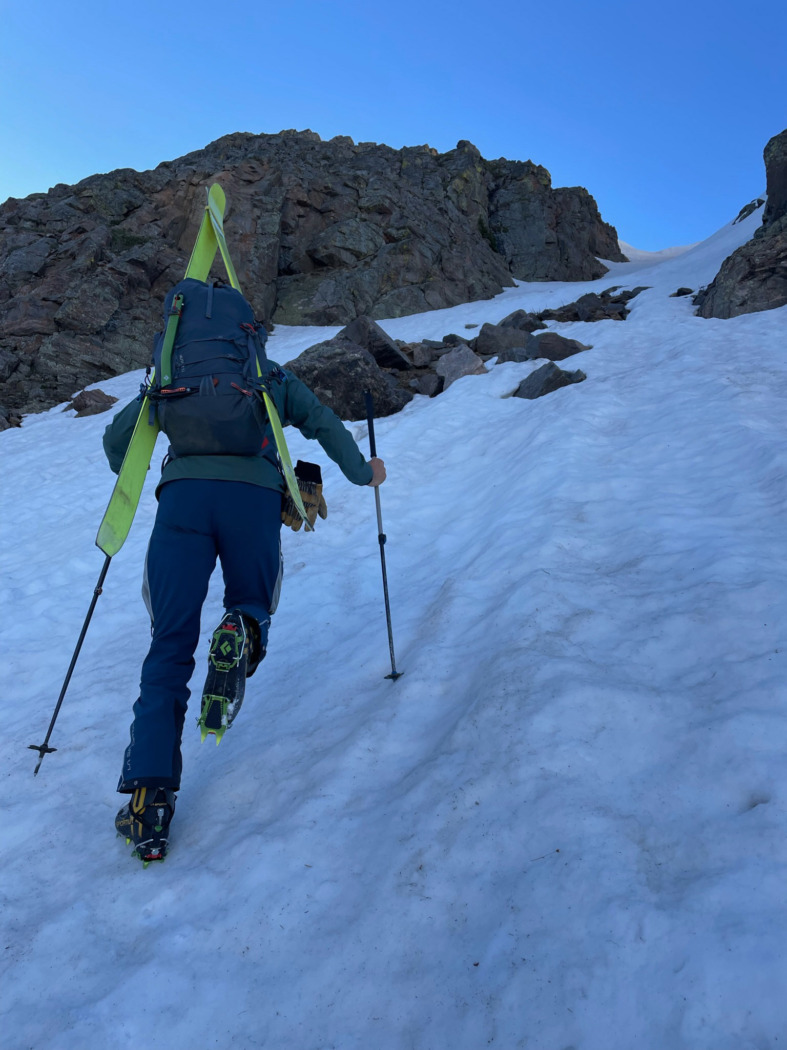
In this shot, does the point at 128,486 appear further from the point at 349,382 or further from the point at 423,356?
the point at 423,356

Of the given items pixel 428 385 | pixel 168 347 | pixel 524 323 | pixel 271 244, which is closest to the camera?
pixel 168 347

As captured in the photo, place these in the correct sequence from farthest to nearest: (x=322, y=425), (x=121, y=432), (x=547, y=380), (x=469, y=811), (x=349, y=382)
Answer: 1. (x=349, y=382)
2. (x=547, y=380)
3. (x=322, y=425)
4. (x=121, y=432)
5. (x=469, y=811)

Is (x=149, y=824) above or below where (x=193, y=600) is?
below

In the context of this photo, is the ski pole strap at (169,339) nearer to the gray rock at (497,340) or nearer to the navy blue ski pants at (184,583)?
the navy blue ski pants at (184,583)

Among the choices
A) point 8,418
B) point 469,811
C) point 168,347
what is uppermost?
point 168,347

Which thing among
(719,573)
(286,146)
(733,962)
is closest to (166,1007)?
(733,962)

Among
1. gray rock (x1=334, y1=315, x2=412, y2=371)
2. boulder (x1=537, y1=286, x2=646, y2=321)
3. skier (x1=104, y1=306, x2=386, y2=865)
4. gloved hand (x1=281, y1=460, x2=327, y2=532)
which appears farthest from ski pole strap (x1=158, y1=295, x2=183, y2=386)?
boulder (x1=537, y1=286, x2=646, y2=321)

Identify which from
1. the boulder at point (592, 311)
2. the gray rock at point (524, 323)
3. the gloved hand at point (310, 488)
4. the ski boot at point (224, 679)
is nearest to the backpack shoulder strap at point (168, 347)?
the gloved hand at point (310, 488)

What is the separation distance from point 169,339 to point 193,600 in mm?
1390

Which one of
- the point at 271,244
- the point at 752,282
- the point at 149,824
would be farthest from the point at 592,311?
the point at 149,824

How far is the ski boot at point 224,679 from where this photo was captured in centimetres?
283

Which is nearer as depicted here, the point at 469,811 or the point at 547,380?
the point at 469,811

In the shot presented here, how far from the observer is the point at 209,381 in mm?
3115

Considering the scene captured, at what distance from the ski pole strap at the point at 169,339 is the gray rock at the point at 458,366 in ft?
32.9
